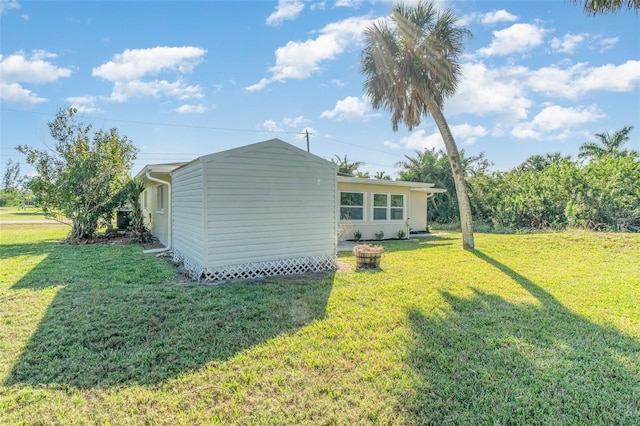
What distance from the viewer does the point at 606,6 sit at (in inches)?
254

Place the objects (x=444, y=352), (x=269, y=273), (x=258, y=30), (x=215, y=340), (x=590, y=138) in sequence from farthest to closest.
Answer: (x=590, y=138) < (x=258, y=30) < (x=269, y=273) < (x=215, y=340) < (x=444, y=352)

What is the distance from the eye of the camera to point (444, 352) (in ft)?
10.9

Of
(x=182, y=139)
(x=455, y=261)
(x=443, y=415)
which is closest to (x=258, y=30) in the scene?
(x=455, y=261)

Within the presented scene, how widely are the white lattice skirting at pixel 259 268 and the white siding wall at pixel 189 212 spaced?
A: 8.0 inches

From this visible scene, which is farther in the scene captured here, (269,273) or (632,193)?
(632,193)

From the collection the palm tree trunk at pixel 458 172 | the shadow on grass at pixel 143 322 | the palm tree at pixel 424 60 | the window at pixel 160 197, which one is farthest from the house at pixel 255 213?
the palm tree at pixel 424 60

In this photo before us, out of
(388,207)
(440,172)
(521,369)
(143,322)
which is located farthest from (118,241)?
(440,172)

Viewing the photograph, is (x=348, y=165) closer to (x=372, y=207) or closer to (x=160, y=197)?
(x=372, y=207)

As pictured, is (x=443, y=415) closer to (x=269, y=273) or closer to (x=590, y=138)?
(x=269, y=273)

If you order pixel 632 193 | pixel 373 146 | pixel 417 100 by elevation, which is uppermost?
pixel 373 146

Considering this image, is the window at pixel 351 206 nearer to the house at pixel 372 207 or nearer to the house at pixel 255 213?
the house at pixel 372 207

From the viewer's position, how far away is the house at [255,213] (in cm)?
599

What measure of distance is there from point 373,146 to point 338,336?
26.9 metres

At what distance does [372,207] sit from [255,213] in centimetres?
821
